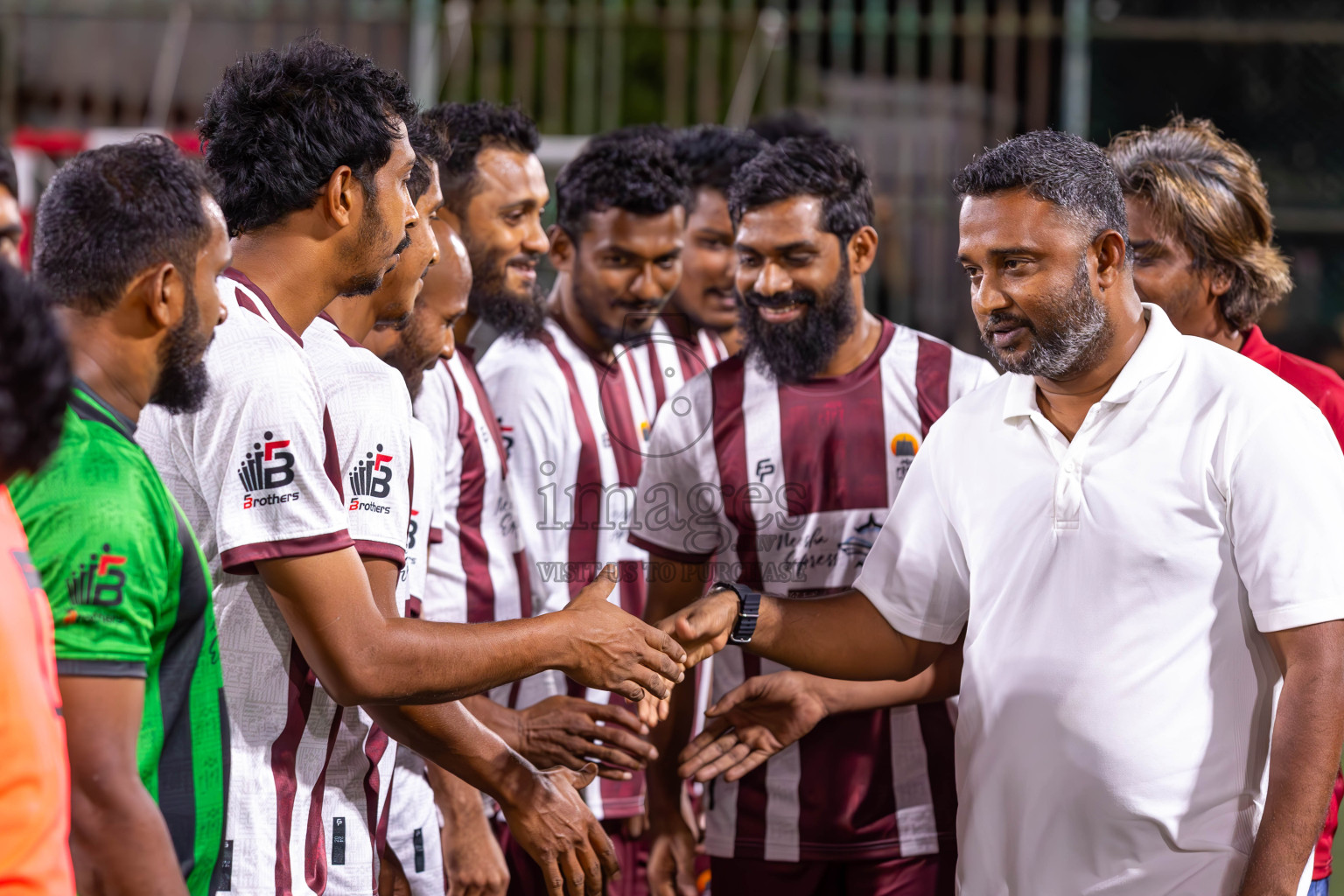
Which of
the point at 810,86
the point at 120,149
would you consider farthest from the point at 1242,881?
the point at 810,86

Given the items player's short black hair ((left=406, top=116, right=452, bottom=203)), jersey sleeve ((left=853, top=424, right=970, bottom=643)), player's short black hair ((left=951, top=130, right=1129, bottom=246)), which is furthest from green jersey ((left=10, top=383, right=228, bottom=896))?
player's short black hair ((left=951, top=130, right=1129, bottom=246))

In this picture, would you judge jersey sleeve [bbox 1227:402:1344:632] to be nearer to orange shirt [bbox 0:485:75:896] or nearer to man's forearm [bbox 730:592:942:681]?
man's forearm [bbox 730:592:942:681]

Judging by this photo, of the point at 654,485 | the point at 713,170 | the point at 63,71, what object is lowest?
the point at 654,485

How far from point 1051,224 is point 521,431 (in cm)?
180

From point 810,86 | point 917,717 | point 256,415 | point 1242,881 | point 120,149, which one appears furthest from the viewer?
point 810,86

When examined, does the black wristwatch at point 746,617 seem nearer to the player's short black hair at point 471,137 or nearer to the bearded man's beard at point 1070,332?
the bearded man's beard at point 1070,332

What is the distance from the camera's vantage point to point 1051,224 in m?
2.56

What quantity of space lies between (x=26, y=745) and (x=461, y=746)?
4.47 ft

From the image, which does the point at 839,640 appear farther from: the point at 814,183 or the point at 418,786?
the point at 814,183

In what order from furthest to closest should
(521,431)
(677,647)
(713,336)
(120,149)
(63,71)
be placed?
(63,71) → (713,336) → (521,431) → (677,647) → (120,149)

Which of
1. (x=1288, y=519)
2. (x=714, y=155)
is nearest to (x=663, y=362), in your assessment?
(x=714, y=155)

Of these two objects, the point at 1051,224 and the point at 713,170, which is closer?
the point at 1051,224

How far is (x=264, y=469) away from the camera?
2.07 m

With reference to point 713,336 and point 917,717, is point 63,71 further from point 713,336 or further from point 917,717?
point 917,717
